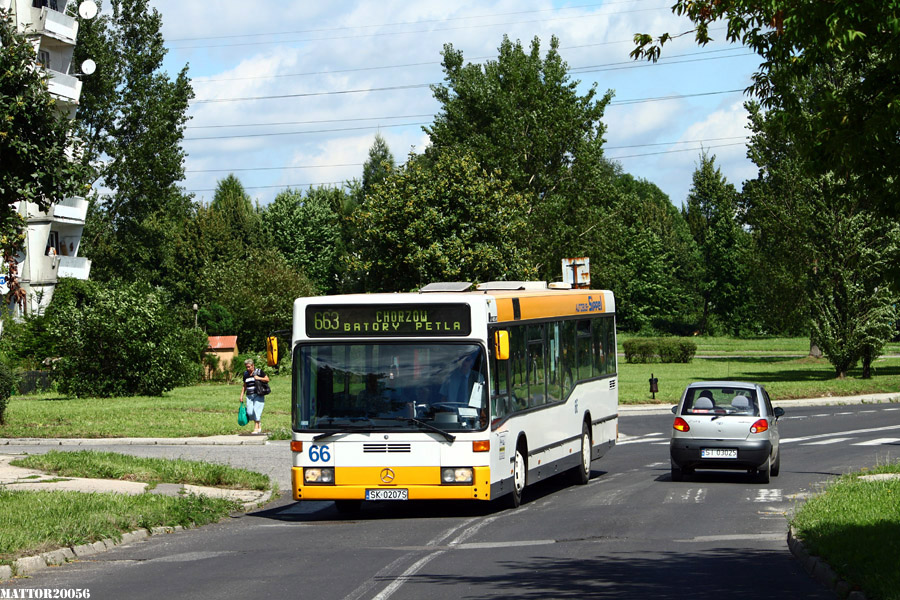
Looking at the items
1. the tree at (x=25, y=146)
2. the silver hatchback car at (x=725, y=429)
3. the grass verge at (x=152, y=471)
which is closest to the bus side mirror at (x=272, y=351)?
the tree at (x=25, y=146)

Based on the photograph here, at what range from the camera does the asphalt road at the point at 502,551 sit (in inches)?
393

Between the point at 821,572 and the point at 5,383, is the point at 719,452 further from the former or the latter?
the point at 5,383

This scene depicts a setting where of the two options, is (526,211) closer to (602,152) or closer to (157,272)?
(602,152)

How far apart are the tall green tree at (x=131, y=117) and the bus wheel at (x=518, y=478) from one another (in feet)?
174

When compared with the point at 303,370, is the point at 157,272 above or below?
above

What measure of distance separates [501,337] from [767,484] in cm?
715

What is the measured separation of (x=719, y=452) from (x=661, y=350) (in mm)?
55908

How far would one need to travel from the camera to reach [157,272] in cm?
9225

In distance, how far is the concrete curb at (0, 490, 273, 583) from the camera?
36.1ft

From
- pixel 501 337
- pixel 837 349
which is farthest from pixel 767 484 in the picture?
pixel 837 349

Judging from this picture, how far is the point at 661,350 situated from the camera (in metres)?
74.8

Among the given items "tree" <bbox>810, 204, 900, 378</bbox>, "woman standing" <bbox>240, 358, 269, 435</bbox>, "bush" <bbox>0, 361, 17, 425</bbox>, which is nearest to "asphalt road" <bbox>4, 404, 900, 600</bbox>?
"woman standing" <bbox>240, 358, 269, 435</bbox>

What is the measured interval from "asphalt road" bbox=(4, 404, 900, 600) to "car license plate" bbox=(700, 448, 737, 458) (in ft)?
1.76

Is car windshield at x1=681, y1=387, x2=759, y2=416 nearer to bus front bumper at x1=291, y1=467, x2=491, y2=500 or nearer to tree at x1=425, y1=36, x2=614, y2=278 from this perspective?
bus front bumper at x1=291, y1=467, x2=491, y2=500
